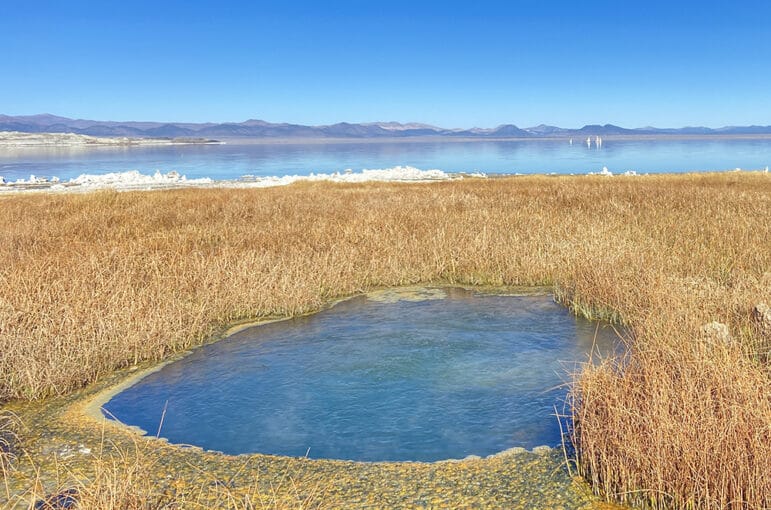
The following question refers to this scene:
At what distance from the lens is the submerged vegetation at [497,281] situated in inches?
226

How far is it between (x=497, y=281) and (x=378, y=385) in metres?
6.89

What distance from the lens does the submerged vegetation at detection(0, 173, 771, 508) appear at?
5729mm

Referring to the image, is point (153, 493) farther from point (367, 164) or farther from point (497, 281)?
point (367, 164)

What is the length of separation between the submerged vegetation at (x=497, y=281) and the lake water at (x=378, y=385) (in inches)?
30.4

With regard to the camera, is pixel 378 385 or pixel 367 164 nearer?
pixel 378 385

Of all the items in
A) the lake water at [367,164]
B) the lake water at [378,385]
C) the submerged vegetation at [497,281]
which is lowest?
the lake water at [378,385]

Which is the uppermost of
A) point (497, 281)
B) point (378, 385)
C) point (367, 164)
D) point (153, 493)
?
point (367, 164)

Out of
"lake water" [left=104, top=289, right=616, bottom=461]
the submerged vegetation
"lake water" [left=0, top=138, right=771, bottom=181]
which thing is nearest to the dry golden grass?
"lake water" [left=104, top=289, right=616, bottom=461]

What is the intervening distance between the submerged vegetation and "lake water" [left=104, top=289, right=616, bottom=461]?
77cm

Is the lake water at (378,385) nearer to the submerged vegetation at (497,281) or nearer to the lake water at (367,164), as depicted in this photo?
the submerged vegetation at (497,281)

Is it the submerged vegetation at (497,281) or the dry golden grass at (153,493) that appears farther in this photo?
the submerged vegetation at (497,281)

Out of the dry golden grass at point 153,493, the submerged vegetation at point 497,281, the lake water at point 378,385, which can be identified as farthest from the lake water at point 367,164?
the dry golden grass at point 153,493

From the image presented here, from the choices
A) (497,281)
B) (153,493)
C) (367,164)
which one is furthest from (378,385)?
(367,164)

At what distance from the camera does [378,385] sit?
9.30m
